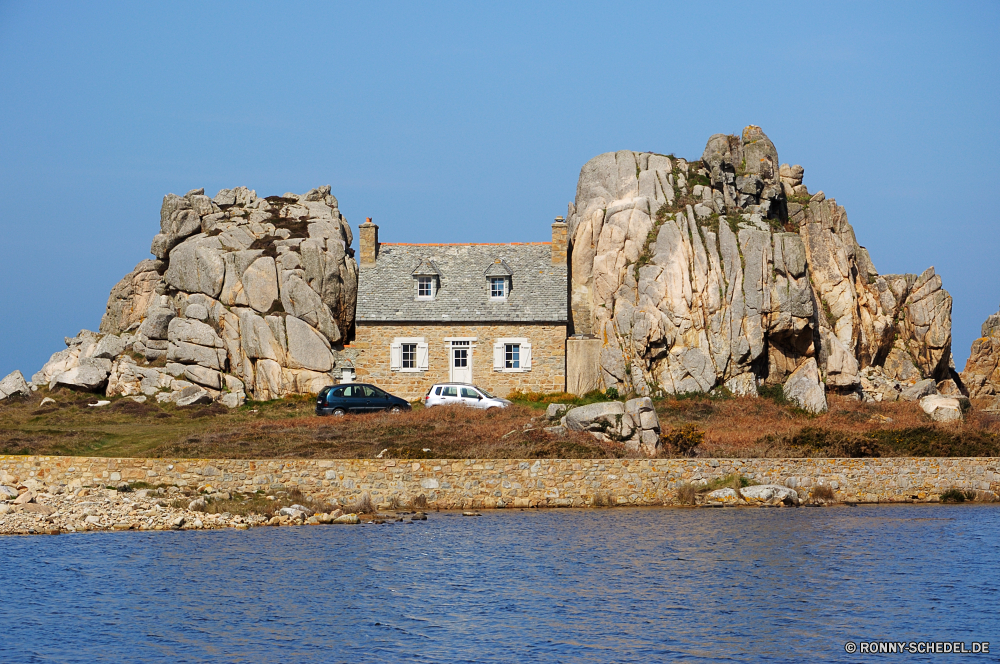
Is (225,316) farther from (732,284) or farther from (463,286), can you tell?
(732,284)

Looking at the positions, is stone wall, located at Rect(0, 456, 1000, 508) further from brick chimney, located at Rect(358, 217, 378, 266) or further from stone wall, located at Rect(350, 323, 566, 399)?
brick chimney, located at Rect(358, 217, 378, 266)

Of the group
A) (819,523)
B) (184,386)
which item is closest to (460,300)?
(184,386)

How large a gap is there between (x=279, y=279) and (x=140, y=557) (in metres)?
26.1

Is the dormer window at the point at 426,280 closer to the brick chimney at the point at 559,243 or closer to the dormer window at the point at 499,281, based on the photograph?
the dormer window at the point at 499,281

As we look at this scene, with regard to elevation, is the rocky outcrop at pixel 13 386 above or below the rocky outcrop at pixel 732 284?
below

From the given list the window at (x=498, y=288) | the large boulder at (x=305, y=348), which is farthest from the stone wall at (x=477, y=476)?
the window at (x=498, y=288)

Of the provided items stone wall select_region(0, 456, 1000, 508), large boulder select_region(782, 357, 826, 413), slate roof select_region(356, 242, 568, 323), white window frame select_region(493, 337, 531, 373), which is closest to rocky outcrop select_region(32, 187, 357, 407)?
slate roof select_region(356, 242, 568, 323)

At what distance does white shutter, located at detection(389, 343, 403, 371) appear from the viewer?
48.7 meters

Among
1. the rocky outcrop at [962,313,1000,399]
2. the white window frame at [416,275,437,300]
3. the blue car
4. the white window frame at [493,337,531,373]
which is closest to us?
the blue car

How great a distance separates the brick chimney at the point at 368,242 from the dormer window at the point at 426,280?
9.36 ft

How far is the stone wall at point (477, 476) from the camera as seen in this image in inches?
1207

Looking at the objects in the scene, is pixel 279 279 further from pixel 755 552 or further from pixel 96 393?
pixel 755 552

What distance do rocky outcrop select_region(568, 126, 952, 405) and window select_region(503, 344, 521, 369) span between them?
399 centimetres

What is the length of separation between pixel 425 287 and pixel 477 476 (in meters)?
20.5
